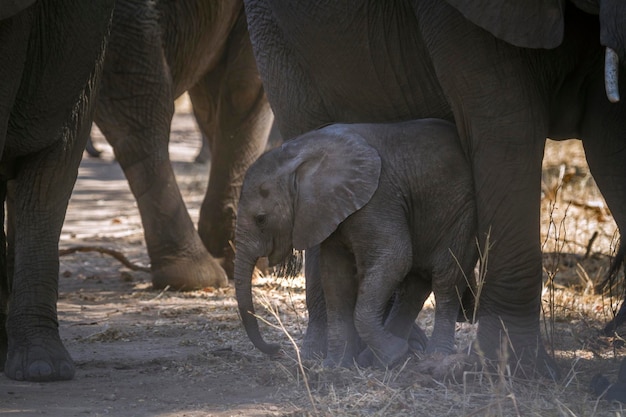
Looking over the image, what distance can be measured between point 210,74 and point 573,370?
13.6ft

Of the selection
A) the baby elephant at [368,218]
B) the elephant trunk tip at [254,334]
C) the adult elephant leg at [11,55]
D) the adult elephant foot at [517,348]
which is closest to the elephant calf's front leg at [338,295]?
the baby elephant at [368,218]

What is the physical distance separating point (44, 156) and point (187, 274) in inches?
88.0

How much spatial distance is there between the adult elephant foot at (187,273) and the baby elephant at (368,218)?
2.38 meters

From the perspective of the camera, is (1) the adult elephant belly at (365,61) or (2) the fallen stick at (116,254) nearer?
(1) the adult elephant belly at (365,61)

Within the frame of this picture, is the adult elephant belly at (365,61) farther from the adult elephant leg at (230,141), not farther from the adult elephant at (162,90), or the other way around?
the adult elephant leg at (230,141)

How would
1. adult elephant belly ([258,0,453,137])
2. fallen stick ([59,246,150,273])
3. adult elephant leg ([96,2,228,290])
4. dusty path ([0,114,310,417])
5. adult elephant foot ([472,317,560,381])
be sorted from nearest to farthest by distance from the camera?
1. dusty path ([0,114,310,417])
2. adult elephant foot ([472,317,560,381])
3. adult elephant belly ([258,0,453,137])
4. adult elephant leg ([96,2,228,290])
5. fallen stick ([59,246,150,273])

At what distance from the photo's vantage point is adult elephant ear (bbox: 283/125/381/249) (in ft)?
15.4

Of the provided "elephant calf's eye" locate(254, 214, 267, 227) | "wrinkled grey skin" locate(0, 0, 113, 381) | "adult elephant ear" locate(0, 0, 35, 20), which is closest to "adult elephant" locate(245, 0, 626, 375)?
"elephant calf's eye" locate(254, 214, 267, 227)

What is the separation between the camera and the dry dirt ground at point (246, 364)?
4297mm

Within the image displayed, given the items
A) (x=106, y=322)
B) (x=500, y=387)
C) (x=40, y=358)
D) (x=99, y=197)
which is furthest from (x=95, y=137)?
(x=500, y=387)

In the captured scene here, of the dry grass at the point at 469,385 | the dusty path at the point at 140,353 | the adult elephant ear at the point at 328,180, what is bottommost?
the dusty path at the point at 140,353

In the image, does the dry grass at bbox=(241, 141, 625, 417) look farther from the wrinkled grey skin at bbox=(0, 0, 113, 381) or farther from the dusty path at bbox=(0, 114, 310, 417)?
the wrinkled grey skin at bbox=(0, 0, 113, 381)

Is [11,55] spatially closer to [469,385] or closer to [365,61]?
[365,61]

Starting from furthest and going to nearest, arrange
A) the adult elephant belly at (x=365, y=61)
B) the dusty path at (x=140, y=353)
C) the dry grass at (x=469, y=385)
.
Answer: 1. the adult elephant belly at (x=365, y=61)
2. the dusty path at (x=140, y=353)
3. the dry grass at (x=469, y=385)
